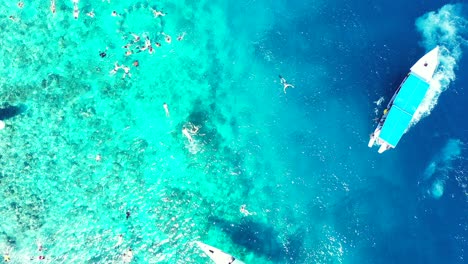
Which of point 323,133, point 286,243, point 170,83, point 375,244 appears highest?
point 323,133

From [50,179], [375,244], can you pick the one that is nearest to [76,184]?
[50,179]

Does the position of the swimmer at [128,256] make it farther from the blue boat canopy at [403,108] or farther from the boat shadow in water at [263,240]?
the blue boat canopy at [403,108]

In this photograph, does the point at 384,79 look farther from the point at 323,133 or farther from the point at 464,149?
the point at 464,149

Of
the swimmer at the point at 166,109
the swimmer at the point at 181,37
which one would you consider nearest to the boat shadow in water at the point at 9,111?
the swimmer at the point at 166,109

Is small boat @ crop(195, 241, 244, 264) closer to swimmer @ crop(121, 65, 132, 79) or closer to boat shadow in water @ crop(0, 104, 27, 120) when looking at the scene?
swimmer @ crop(121, 65, 132, 79)

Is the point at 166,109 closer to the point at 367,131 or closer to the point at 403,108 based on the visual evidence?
the point at 367,131

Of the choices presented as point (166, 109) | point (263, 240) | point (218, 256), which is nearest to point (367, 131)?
point (263, 240)
